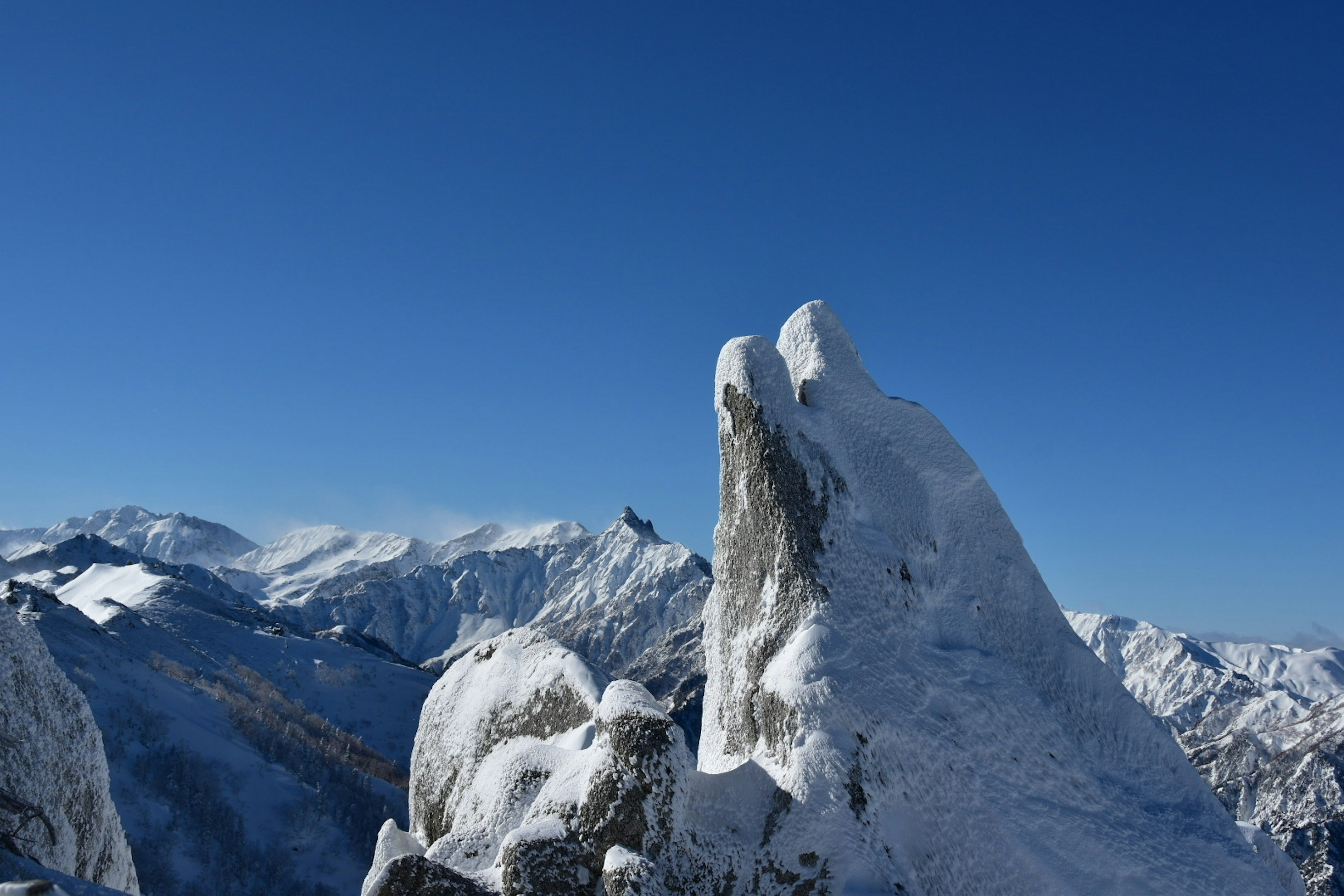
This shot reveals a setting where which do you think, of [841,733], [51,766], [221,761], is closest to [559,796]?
[841,733]

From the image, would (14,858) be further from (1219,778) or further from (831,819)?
(1219,778)

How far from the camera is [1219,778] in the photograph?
174 metres

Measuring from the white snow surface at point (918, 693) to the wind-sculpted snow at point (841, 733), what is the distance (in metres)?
0.03

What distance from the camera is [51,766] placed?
522 inches

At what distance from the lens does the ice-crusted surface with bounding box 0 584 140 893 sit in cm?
1208

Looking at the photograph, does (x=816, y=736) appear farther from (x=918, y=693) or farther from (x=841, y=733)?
(x=918, y=693)

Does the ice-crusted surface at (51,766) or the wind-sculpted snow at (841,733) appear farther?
the ice-crusted surface at (51,766)

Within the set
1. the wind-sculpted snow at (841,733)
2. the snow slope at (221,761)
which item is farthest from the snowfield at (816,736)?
the snow slope at (221,761)

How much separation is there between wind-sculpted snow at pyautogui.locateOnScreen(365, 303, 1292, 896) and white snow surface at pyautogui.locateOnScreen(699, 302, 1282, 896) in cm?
3

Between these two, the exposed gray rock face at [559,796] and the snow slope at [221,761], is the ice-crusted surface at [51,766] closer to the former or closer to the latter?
the exposed gray rock face at [559,796]

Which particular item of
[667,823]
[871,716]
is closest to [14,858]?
[667,823]

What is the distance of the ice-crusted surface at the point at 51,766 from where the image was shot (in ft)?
39.6

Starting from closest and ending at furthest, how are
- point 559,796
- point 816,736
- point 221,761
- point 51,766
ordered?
point 816,736 → point 559,796 → point 51,766 → point 221,761

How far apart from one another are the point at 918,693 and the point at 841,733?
1.23 metres
